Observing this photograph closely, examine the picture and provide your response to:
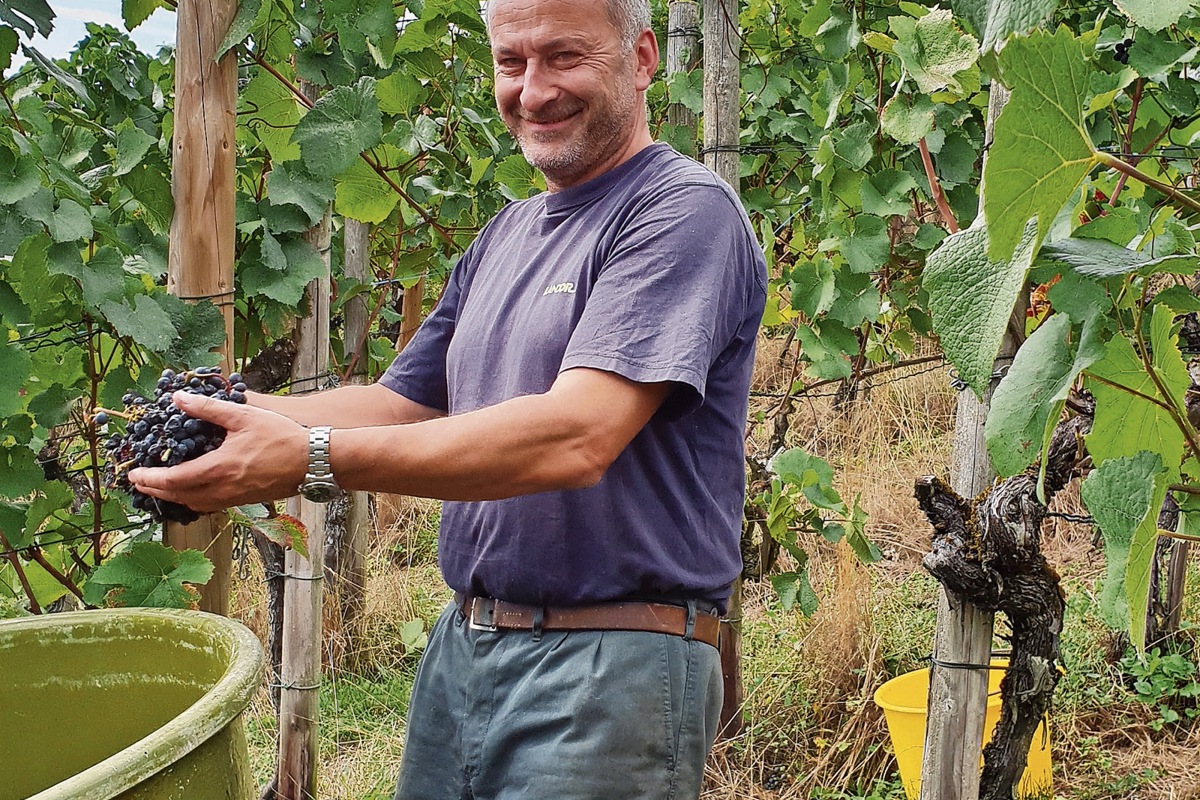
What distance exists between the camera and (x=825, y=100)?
275 cm

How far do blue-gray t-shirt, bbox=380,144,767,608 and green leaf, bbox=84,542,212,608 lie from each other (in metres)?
0.39

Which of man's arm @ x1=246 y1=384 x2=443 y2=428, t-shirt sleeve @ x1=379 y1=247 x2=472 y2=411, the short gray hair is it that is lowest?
man's arm @ x1=246 y1=384 x2=443 y2=428

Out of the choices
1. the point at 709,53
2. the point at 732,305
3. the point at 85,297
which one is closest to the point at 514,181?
the point at 709,53

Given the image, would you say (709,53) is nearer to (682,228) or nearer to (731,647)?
(682,228)

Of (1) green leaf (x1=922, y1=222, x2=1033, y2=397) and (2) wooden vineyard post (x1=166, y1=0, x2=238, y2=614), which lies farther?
(2) wooden vineyard post (x1=166, y1=0, x2=238, y2=614)

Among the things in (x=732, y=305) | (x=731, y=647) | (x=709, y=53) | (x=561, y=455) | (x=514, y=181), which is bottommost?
(x=731, y=647)

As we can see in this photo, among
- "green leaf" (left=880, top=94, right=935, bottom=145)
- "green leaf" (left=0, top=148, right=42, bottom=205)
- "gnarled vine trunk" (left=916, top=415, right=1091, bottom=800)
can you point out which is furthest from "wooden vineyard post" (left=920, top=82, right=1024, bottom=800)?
"green leaf" (left=0, top=148, right=42, bottom=205)

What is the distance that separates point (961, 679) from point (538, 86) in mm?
1320

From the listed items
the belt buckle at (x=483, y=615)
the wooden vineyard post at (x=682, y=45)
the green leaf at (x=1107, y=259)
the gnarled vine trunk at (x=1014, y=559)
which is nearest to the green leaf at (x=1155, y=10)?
the green leaf at (x=1107, y=259)

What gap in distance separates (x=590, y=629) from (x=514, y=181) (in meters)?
1.64

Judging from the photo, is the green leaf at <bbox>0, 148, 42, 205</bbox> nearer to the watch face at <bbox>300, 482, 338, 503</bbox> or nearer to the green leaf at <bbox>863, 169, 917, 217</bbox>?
the watch face at <bbox>300, 482, 338, 503</bbox>

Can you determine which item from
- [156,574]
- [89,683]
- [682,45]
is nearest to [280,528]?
[156,574]

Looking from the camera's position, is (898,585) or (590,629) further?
(898,585)

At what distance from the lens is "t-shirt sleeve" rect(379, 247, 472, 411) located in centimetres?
191
